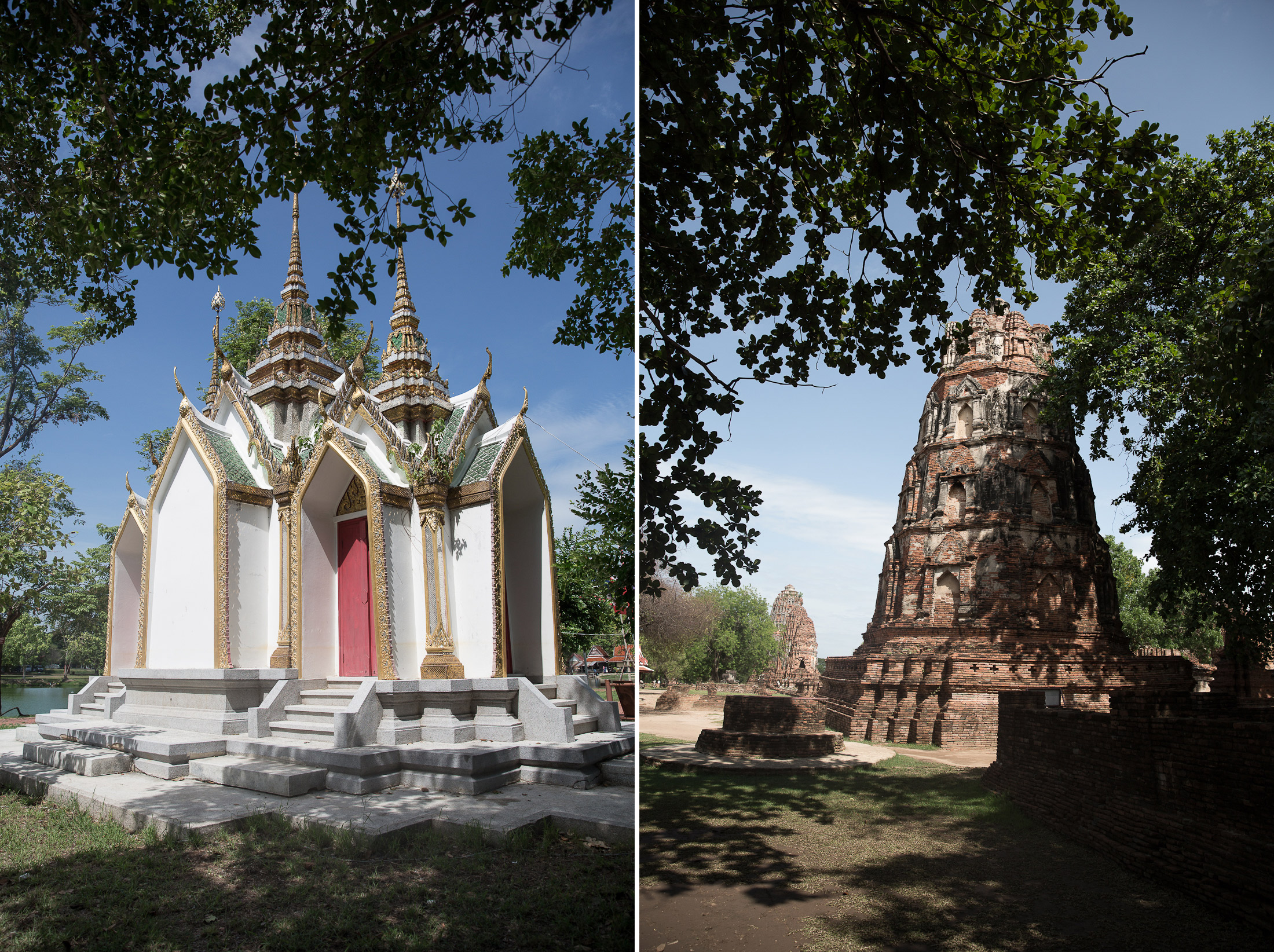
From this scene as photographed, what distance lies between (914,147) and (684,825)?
506cm

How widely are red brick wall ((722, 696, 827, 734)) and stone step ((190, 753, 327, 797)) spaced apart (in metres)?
6.47

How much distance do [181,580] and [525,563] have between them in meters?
3.21

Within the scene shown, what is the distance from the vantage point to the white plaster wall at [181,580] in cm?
665

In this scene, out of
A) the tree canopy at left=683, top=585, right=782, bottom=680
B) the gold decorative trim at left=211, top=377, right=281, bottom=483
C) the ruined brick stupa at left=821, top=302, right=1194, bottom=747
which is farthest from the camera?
the ruined brick stupa at left=821, top=302, right=1194, bottom=747

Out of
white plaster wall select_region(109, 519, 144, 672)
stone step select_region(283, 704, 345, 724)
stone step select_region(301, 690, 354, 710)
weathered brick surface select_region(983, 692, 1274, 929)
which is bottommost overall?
weathered brick surface select_region(983, 692, 1274, 929)

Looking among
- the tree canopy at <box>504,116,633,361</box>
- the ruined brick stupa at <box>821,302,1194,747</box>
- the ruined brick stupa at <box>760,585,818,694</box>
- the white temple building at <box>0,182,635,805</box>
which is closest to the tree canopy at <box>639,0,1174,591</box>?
the tree canopy at <box>504,116,633,361</box>

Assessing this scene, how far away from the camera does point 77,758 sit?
13.6 ft

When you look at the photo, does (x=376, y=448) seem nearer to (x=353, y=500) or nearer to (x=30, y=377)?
(x=353, y=500)

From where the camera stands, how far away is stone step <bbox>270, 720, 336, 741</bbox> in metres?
5.70

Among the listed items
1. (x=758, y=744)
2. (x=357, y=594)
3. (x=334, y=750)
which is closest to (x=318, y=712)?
(x=334, y=750)

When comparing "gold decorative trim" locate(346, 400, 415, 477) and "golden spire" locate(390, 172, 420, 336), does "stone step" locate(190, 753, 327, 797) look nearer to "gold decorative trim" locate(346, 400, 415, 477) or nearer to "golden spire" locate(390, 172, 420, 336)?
"gold decorative trim" locate(346, 400, 415, 477)

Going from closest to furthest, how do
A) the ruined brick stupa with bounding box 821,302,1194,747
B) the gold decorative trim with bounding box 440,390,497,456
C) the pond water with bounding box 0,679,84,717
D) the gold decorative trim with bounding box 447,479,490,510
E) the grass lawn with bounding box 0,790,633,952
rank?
the grass lawn with bounding box 0,790,633,952, the pond water with bounding box 0,679,84,717, the gold decorative trim with bounding box 447,479,490,510, the gold decorative trim with bounding box 440,390,497,456, the ruined brick stupa with bounding box 821,302,1194,747

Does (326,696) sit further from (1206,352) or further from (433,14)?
(1206,352)

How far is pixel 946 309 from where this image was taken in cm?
497
